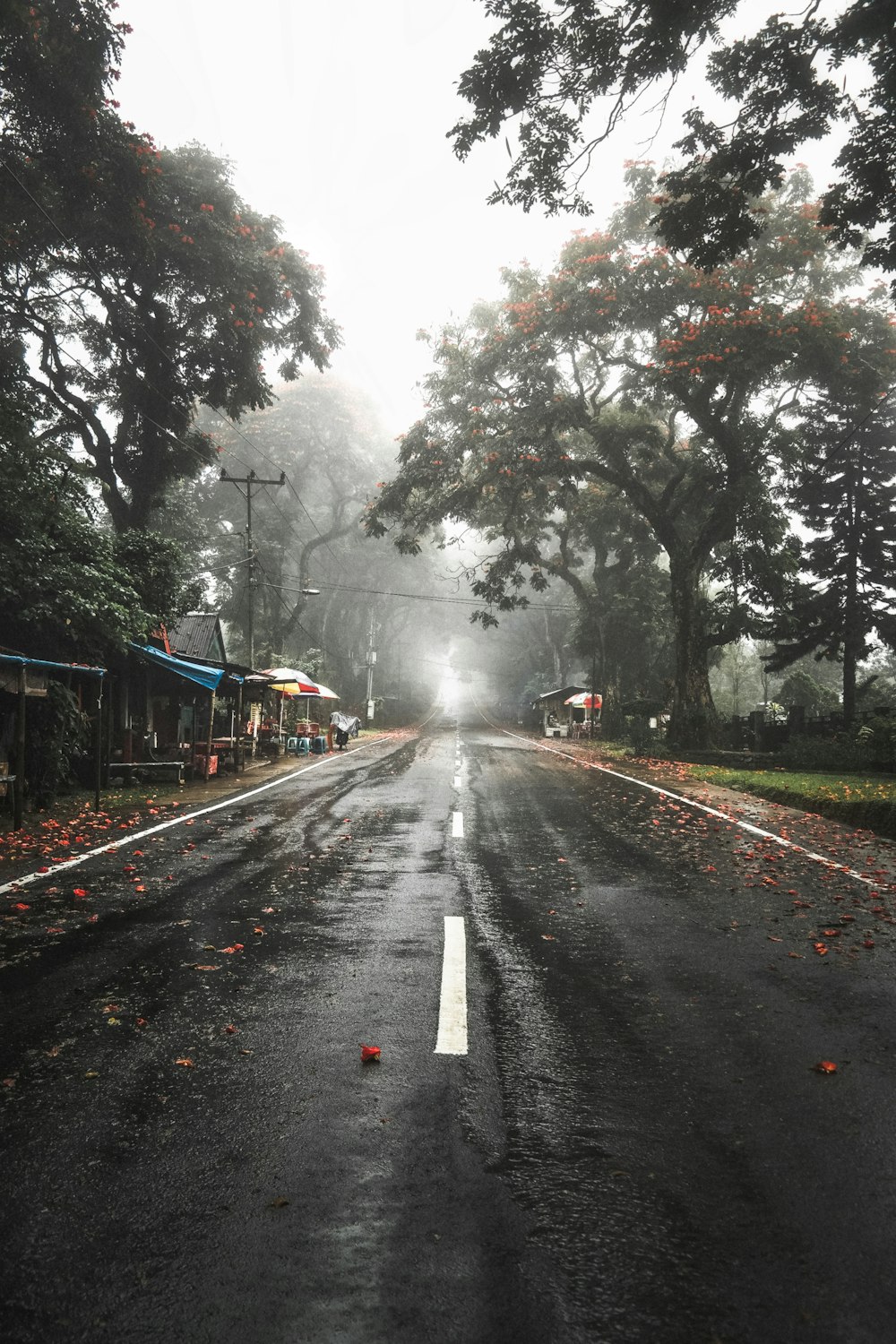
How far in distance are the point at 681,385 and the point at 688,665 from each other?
8.97 metres

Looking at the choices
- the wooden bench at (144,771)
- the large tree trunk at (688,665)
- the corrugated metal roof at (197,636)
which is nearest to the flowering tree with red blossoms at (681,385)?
the large tree trunk at (688,665)

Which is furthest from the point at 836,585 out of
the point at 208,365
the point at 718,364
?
the point at 208,365

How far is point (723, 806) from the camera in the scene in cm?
1459

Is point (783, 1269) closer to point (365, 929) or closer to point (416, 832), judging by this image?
point (365, 929)

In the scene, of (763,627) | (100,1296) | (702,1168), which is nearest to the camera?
(100,1296)

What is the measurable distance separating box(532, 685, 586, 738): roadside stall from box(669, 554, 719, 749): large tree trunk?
20532 millimetres

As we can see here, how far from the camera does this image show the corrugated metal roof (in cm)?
3189

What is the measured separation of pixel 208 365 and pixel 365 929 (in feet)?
69.4

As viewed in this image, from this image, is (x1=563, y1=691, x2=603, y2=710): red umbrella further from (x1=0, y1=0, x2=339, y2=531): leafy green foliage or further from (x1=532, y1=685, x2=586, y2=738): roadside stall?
(x1=0, y1=0, x2=339, y2=531): leafy green foliage

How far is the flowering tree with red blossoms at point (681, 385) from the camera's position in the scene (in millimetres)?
24656

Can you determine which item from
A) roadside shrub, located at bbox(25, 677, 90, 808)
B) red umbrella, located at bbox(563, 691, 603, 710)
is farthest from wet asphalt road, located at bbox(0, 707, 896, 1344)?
red umbrella, located at bbox(563, 691, 603, 710)

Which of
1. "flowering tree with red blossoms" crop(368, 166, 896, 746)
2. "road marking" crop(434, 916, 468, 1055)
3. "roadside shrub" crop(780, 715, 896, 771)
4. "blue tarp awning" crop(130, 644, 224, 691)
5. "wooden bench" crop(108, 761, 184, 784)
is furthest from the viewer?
"flowering tree with red blossoms" crop(368, 166, 896, 746)

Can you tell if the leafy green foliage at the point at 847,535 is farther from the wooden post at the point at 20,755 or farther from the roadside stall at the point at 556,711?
the wooden post at the point at 20,755

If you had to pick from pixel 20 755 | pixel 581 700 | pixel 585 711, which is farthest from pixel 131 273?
pixel 585 711
